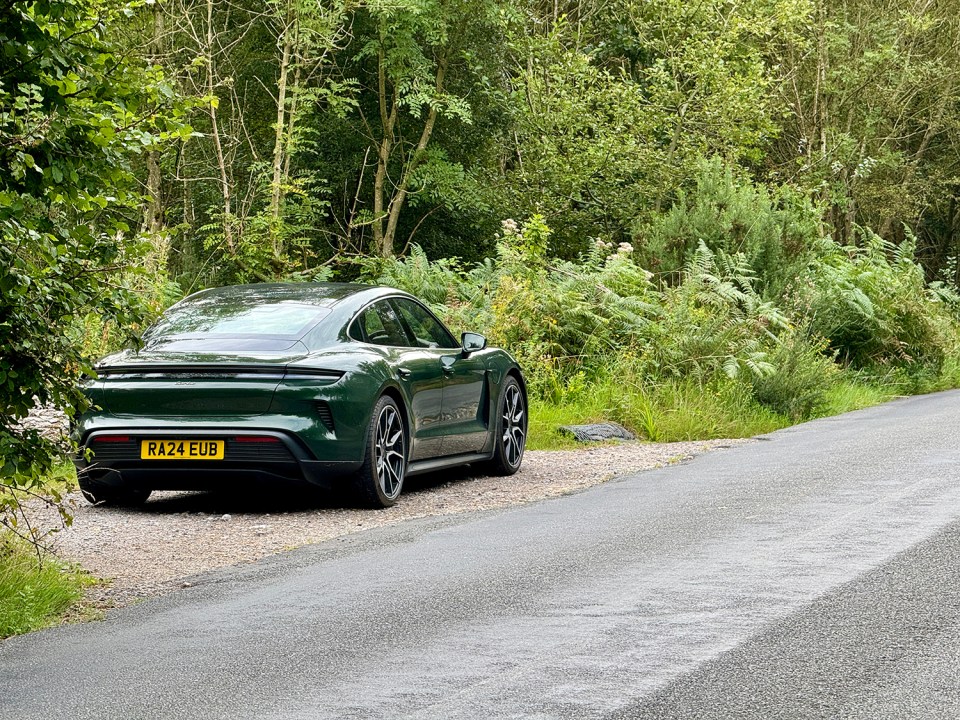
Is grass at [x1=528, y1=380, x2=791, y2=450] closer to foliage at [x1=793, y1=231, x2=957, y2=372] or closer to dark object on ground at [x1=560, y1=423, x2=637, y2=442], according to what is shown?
dark object on ground at [x1=560, y1=423, x2=637, y2=442]

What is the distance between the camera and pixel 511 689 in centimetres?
509

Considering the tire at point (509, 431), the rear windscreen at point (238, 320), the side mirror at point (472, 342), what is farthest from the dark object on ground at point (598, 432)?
the rear windscreen at point (238, 320)

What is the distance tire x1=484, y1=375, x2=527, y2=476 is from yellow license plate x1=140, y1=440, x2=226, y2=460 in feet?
10.1

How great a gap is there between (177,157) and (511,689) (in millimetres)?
23633

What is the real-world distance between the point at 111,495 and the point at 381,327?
7.63ft

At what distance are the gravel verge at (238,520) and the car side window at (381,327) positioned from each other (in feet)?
3.93

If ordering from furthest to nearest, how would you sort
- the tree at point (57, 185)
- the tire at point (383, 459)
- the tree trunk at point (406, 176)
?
1. the tree trunk at point (406, 176)
2. the tire at point (383, 459)
3. the tree at point (57, 185)

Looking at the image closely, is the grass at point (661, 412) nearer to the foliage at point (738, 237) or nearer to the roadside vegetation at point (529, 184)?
the roadside vegetation at point (529, 184)

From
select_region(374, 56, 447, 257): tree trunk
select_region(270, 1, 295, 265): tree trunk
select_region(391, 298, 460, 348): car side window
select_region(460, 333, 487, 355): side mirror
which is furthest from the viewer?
select_region(374, 56, 447, 257): tree trunk

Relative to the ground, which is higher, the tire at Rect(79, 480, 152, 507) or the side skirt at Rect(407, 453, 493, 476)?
the side skirt at Rect(407, 453, 493, 476)

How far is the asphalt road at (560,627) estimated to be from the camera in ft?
16.4

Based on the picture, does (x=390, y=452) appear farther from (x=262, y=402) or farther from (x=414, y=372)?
(x=262, y=402)

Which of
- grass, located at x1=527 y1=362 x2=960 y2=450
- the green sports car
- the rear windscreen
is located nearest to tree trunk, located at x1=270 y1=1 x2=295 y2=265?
grass, located at x1=527 y1=362 x2=960 y2=450

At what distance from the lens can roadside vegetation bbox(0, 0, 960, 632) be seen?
6.57 meters
